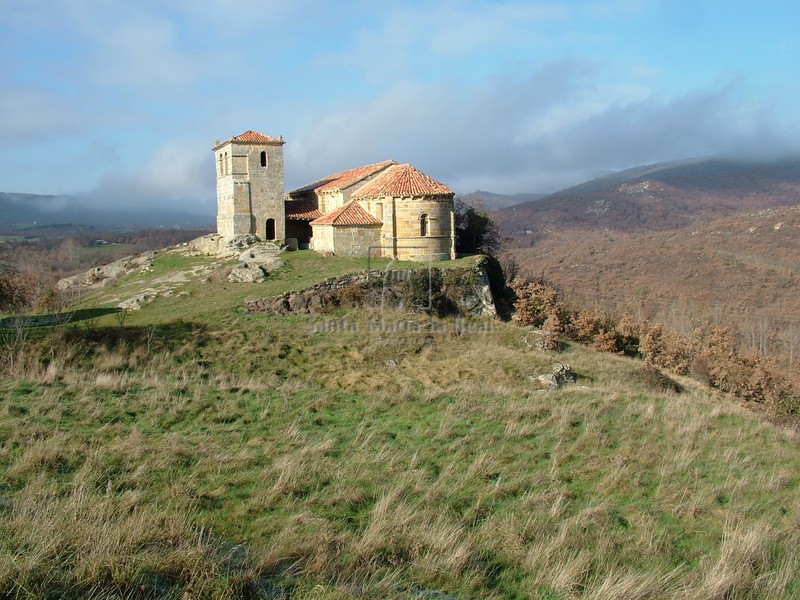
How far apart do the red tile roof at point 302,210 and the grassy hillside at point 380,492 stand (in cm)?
1935

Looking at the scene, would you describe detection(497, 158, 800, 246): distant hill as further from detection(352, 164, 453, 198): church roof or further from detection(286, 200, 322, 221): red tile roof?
detection(352, 164, 453, 198): church roof

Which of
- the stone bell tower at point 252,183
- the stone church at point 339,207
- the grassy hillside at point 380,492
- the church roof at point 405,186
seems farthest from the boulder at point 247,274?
the grassy hillside at point 380,492

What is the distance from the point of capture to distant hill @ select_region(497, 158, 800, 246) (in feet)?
392

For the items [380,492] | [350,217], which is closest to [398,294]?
[350,217]

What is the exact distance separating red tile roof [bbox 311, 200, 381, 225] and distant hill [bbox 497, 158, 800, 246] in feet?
252

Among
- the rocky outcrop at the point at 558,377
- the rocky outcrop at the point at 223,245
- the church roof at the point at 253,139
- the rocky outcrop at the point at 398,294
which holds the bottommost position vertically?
the rocky outcrop at the point at 558,377

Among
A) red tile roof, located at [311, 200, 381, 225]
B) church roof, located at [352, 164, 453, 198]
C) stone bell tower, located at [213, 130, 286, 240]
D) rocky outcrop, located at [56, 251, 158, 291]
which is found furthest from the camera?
rocky outcrop, located at [56, 251, 158, 291]

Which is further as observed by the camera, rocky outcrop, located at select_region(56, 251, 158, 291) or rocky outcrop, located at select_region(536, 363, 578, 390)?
rocky outcrop, located at select_region(56, 251, 158, 291)

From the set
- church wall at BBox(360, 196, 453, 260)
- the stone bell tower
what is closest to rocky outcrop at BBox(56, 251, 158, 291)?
the stone bell tower

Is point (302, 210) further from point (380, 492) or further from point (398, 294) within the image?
point (380, 492)

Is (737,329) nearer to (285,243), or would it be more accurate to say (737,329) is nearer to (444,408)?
(285,243)

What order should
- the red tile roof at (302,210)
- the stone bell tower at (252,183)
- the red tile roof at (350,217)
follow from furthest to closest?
the red tile roof at (302,210) → the stone bell tower at (252,183) → the red tile roof at (350,217)

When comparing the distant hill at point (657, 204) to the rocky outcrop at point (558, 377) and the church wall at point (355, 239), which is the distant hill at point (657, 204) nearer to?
the church wall at point (355, 239)

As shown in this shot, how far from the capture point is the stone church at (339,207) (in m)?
27.3
